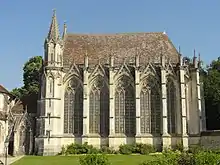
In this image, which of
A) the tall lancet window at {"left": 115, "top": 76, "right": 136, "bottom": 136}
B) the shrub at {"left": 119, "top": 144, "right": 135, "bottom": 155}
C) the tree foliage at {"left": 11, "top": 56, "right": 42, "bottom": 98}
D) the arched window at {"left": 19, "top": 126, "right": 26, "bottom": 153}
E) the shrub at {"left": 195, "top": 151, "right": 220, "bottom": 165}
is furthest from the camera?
the tree foliage at {"left": 11, "top": 56, "right": 42, "bottom": 98}

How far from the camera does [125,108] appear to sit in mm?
51250

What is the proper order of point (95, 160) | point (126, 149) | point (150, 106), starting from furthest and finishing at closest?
1. point (150, 106)
2. point (126, 149)
3. point (95, 160)

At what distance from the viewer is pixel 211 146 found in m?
48.2

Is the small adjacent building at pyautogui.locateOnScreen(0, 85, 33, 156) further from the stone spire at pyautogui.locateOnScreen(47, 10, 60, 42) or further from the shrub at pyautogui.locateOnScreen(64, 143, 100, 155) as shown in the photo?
the stone spire at pyautogui.locateOnScreen(47, 10, 60, 42)

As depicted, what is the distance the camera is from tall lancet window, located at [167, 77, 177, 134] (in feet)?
166

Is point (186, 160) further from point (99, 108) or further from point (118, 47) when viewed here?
point (118, 47)

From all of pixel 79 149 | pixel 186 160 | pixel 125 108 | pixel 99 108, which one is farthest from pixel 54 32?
pixel 186 160

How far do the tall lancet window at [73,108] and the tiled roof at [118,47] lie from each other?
4142 millimetres

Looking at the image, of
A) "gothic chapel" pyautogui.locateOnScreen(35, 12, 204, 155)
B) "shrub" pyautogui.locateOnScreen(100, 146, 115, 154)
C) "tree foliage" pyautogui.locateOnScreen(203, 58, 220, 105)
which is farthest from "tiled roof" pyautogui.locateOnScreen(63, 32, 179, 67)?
"shrub" pyautogui.locateOnScreen(100, 146, 115, 154)

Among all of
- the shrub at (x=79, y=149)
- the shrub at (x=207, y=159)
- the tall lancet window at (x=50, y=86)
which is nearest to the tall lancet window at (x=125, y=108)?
the shrub at (x=79, y=149)

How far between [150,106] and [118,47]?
1189cm

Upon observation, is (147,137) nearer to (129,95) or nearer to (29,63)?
(129,95)

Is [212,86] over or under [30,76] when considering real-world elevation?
under

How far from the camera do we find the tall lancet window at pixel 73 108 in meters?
51.1
